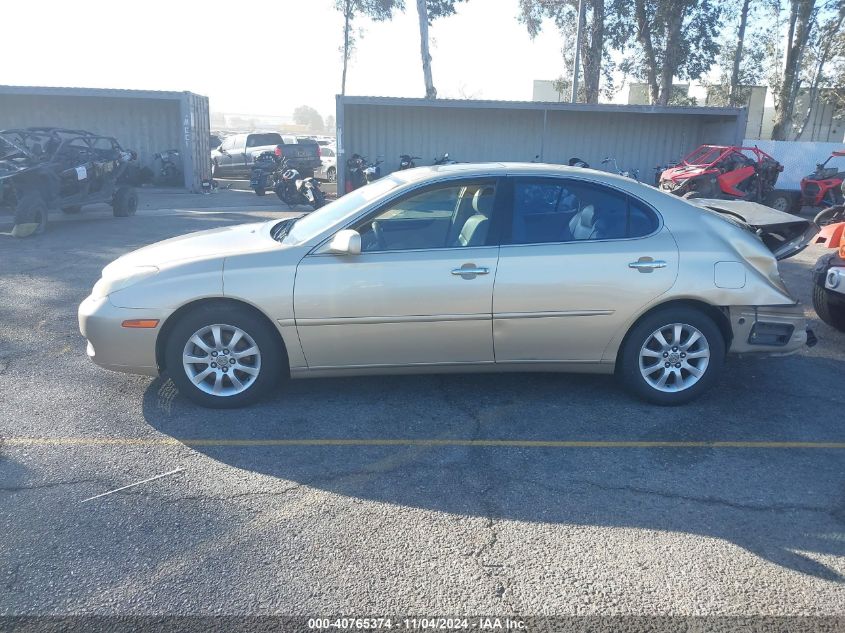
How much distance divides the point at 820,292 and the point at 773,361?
3.66ft

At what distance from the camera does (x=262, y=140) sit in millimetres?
27188

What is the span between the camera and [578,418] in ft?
15.8

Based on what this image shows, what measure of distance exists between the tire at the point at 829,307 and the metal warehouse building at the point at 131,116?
17695 mm

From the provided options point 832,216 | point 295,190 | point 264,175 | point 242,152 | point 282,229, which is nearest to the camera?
point 282,229

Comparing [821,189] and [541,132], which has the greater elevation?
[541,132]

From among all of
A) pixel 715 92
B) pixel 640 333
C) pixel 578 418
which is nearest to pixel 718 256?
pixel 640 333

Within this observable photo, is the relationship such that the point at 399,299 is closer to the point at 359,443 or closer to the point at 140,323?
the point at 359,443

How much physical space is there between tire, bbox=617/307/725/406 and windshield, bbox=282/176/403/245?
2006 mm

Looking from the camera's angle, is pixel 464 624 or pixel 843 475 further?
pixel 843 475

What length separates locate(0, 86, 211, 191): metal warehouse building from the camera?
66.1 feet

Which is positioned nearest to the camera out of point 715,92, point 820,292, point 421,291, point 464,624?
point 464,624

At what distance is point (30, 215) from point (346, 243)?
9.81m

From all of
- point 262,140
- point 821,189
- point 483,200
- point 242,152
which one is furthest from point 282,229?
point 262,140

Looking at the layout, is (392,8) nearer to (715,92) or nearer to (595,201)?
(715,92)
